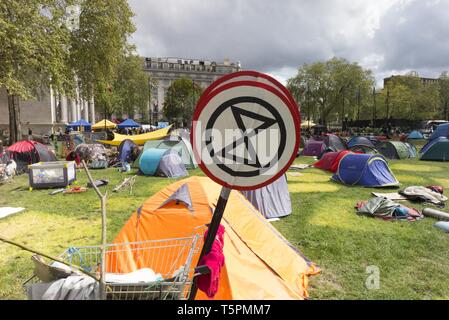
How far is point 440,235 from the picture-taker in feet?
20.8

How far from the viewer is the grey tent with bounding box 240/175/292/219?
7096mm

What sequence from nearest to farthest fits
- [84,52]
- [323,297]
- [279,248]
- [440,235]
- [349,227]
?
[323,297], [279,248], [440,235], [349,227], [84,52]

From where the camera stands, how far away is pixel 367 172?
1105cm

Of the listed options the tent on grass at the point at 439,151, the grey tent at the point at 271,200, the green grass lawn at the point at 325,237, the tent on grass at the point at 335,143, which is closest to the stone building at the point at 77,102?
the grey tent at the point at 271,200

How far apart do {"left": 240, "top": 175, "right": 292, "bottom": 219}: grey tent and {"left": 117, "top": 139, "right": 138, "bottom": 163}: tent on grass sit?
10.4 m

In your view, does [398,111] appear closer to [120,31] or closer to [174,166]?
[120,31]

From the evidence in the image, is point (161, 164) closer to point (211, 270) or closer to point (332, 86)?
point (211, 270)

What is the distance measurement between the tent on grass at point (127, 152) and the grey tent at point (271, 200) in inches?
410

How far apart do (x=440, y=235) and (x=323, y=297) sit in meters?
3.90

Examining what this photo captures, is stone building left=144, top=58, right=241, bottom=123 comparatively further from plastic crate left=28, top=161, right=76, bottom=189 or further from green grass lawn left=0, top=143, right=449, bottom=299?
green grass lawn left=0, top=143, right=449, bottom=299

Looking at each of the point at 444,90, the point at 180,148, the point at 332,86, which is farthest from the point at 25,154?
the point at 444,90

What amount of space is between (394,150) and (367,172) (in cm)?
1034

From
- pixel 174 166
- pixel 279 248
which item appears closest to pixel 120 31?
pixel 174 166
